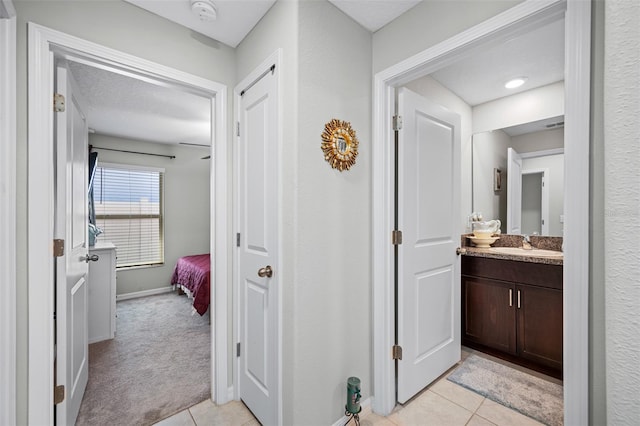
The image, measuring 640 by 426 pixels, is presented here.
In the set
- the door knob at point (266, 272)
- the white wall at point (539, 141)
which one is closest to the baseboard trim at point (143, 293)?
the door knob at point (266, 272)

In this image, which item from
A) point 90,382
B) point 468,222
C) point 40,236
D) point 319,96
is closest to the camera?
point 40,236

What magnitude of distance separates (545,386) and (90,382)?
11.3ft

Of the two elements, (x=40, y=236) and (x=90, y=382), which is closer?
(x=40, y=236)

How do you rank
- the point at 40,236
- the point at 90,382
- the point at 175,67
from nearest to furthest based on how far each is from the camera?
the point at 40,236, the point at 175,67, the point at 90,382

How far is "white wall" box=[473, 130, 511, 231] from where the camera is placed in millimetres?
2883

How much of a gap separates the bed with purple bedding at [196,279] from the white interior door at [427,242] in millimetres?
2338

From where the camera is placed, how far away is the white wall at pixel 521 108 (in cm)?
257

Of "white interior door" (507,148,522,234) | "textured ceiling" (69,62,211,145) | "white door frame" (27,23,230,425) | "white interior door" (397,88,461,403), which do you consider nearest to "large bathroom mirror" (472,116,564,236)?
"white interior door" (507,148,522,234)

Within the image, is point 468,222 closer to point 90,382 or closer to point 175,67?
point 175,67

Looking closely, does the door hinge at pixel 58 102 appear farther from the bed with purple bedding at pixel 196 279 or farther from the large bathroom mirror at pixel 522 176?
the large bathroom mirror at pixel 522 176

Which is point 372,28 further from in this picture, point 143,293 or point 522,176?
point 143,293

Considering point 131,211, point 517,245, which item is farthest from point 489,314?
point 131,211

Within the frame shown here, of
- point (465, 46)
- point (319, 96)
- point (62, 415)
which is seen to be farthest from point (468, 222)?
point (62, 415)

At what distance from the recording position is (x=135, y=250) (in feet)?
15.5
